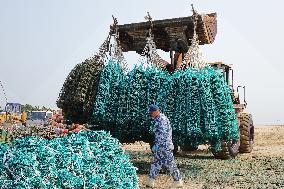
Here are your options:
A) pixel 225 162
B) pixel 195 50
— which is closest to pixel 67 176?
pixel 195 50

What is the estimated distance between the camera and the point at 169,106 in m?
9.49

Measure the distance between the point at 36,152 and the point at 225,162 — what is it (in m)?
10.1

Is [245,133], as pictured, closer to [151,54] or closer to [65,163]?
[151,54]

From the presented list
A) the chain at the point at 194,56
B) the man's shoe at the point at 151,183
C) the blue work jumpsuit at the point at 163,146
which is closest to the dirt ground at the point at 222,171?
the man's shoe at the point at 151,183

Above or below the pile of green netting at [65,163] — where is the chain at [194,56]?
above

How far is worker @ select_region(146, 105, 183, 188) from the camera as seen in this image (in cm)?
887

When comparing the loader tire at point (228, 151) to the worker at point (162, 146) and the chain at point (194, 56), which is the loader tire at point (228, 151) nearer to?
the chain at point (194, 56)

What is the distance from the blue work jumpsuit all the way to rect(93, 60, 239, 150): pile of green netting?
50cm

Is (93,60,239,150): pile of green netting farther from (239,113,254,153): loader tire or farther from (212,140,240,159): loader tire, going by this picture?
(239,113,254,153): loader tire

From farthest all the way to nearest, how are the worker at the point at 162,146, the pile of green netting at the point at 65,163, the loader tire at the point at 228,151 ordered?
the loader tire at the point at 228,151
the worker at the point at 162,146
the pile of green netting at the point at 65,163

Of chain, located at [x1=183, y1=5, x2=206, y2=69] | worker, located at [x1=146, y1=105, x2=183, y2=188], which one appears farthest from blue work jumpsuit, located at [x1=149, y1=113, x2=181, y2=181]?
chain, located at [x1=183, y1=5, x2=206, y2=69]

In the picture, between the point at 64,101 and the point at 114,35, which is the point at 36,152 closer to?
the point at 64,101

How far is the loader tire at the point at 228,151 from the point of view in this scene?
14.1 metres

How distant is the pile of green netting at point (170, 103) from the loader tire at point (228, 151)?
14.2 feet
